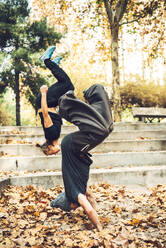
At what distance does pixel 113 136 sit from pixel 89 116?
6.05 metres

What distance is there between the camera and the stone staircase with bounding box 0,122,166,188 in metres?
5.35

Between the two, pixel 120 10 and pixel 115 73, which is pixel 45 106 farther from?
pixel 120 10

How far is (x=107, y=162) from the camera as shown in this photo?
21.4 feet

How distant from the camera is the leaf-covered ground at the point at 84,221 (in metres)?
3.09

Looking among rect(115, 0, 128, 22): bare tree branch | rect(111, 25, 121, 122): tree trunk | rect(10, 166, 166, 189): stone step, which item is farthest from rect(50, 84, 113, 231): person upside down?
rect(115, 0, 128, 22): bare tree branch

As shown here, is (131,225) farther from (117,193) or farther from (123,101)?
(123,101)

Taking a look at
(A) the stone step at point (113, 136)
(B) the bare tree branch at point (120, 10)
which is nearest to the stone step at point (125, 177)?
(A) the stone step at point (113, 136)

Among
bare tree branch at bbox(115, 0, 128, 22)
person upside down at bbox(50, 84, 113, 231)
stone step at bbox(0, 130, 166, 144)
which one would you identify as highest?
bare tree branch at bbox(115, 0, 128, 22)

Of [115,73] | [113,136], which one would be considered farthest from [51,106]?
[115,73]

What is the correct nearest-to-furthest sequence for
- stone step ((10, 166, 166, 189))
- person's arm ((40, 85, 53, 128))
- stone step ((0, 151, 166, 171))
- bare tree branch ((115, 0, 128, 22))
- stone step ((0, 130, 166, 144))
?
person's arm ((40, 85, 53, 128)) → stone step ((10, 166, 166, 189)) → stone step ((0, 151, 166, 171)) → stone step ((0, 130, 166, 144)) → bare tree branch ((115, 0, 128, 22))

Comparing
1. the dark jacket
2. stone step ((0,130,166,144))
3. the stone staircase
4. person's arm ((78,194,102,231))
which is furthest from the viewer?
stone step ((0,130,166,144))

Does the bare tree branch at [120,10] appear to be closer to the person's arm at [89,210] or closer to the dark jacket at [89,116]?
the dark jacket at [89,116]

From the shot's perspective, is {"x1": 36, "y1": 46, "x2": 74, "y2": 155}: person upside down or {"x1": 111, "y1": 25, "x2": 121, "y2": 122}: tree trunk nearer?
{"x1": 36, "y1": 46, "x2": 74, "y2": 155}: person upside down

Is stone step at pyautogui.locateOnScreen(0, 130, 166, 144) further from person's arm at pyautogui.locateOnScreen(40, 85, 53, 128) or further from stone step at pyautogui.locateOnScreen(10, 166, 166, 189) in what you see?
person's arm at pyautogui.locateOnScreen(40, 85, 53, 128)
